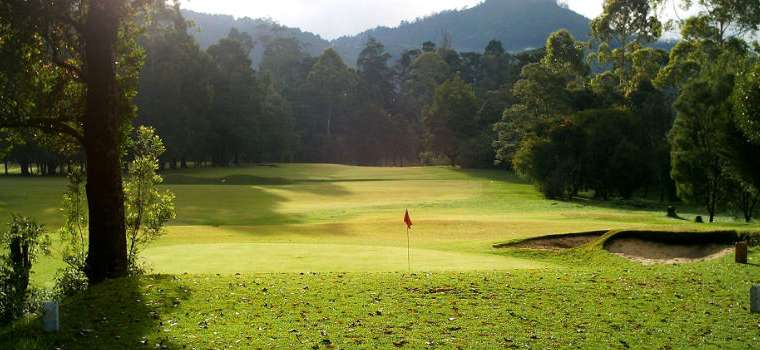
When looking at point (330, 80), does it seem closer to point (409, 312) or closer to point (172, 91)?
point (172, 91)

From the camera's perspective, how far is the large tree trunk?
54.1 ft

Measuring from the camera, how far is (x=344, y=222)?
120ft

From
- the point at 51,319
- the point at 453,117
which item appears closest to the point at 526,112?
the point at 453,117

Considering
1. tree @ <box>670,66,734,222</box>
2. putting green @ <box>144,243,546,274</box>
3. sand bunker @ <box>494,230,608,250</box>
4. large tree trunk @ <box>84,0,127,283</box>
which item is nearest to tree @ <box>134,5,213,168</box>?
tree @ <box>670,66,734,222</box>

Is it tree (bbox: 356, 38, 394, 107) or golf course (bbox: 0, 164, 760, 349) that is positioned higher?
tree (bbox: 356, 38, 394, 107)

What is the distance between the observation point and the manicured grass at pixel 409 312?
11422 millimetres

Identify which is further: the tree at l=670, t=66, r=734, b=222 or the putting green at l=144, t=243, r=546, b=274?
the tree at l=670, t=66, r=734, b=222

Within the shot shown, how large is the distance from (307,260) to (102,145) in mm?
7147

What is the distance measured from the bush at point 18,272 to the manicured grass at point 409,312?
1003 millimetres

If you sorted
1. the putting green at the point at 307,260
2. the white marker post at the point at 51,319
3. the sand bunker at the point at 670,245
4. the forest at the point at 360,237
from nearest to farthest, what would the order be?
1. the white marker post at the point at 51,319
2. the forest at the point at 360,237
3. the putting green at the point at 307,260
4. the sand bunker at the point at 670,245

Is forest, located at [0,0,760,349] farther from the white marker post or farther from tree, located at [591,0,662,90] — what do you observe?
tree, located at [591,0,662,90]

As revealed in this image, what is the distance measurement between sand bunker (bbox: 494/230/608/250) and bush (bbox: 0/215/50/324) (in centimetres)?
1643

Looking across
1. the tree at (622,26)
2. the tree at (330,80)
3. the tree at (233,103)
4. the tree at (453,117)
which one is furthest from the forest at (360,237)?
the tree at (330,80)

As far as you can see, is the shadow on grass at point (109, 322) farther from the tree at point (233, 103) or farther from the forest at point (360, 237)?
the tree at point (233, 103)
